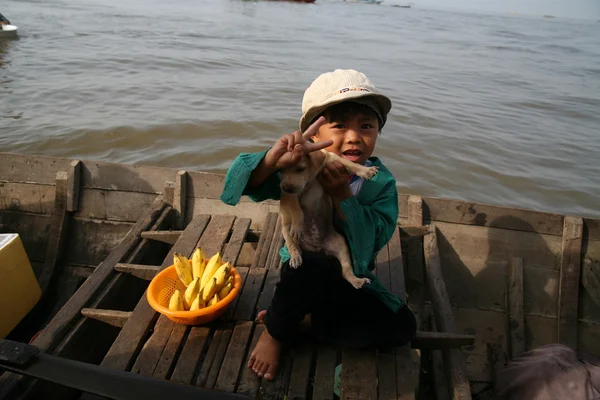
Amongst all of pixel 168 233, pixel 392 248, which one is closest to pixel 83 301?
pixel 168 233

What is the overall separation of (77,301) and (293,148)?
2.16m

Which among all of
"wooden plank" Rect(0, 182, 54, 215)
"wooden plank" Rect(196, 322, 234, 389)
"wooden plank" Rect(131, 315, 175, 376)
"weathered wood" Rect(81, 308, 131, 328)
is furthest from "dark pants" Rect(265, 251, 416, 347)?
"wooden plank" Rect(0, 182, 54, 215)

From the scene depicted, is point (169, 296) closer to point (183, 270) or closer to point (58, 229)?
point (183, 270)

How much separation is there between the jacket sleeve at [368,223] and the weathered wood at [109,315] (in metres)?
1.60

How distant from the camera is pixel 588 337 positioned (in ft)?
12.3

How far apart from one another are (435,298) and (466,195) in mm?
4313

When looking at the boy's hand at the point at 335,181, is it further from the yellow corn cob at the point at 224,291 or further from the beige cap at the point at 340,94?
the yellow corn cob at the point at 224,291

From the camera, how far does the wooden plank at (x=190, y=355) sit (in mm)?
2354

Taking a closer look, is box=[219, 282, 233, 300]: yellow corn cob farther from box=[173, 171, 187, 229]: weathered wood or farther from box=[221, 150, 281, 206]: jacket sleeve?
box=[173, 171, 187, 229]: weathered wood

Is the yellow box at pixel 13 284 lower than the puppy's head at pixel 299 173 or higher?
lower

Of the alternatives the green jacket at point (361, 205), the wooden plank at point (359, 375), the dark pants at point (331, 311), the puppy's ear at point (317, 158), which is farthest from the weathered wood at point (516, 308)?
the puppy's ear at point (317, 158)

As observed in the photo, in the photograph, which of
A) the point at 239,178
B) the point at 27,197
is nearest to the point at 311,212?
the point at 239,178

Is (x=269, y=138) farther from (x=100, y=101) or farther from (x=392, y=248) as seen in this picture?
(x=392, y=248)

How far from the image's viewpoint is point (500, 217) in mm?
3869
